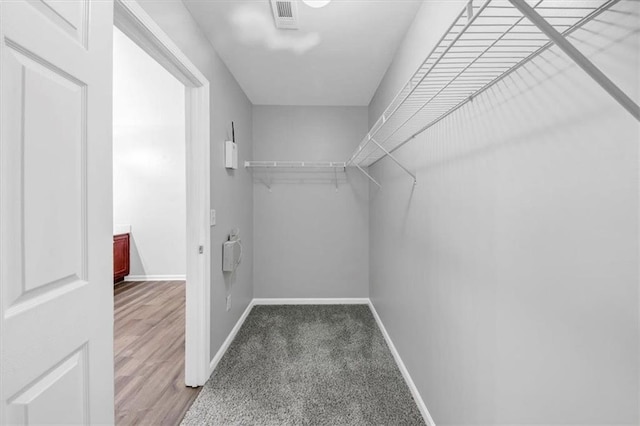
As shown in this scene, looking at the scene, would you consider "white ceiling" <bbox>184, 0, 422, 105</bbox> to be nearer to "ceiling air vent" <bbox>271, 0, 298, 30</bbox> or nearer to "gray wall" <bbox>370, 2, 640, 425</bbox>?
"ceiling air vent" <bbox>271, 0, 298, 30</bbox>

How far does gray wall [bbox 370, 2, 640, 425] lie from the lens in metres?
0.62

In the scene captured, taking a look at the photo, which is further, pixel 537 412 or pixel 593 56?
pixel 537 412

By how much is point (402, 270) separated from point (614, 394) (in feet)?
5.05

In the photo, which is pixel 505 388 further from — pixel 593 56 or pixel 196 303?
pixel 196 303

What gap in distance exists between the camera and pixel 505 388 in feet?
3.28

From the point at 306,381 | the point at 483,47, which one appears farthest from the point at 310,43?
the point at 306,381

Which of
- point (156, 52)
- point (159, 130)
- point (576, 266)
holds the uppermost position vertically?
point (159, 130)

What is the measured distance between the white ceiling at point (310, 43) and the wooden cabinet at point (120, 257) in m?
3.21

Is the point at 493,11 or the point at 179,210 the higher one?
the point at 493,11

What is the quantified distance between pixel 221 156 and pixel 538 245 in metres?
2.16

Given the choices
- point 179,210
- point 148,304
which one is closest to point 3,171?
point 148,304

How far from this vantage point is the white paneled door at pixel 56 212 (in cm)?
66

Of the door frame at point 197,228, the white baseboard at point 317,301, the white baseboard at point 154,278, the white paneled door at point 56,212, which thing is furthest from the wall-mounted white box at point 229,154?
the white baseboard at point 154,278

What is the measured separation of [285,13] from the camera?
5.91 feet
